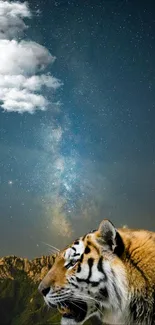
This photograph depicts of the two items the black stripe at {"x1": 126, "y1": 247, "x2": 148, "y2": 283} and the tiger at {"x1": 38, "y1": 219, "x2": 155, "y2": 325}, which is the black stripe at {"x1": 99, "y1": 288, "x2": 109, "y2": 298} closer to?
the tiger at {"x1": 38, "y1": 219, "x2": 155, "y2": 325}

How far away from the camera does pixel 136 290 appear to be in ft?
19.7

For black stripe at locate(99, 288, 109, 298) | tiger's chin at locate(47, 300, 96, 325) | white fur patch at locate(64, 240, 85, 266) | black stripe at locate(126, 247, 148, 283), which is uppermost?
white fur patch at locate(64, 240, 85, 266)

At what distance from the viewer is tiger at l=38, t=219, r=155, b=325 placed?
604cm

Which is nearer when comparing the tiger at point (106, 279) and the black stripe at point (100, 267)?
the tiger at point (106, 279)

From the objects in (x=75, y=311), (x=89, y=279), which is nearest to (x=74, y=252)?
(x=89, y=279)

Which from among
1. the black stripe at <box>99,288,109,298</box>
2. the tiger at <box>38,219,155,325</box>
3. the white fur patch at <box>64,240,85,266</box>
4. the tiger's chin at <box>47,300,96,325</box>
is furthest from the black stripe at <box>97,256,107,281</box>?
the tiger's chin at <box>47,300,96,325</box>

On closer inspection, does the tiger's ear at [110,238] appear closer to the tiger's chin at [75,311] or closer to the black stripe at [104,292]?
the black stripe at [104,292]

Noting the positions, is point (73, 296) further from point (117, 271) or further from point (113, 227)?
point (113, 227)

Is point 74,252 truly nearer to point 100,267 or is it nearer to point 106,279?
point 100,267

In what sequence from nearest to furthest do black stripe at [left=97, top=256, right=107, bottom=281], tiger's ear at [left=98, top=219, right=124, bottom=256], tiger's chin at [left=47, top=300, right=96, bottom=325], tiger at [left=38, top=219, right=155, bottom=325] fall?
tiger at [left=38, top=219, right=155, bottom=325] → tiger's ear at [left=98, top=219, right=124, bottom=256] → black stripe at [left=97, top=256, right=107, bottom=281] → tiger's chin at [left=47, top=300, right=96, bottom=325]

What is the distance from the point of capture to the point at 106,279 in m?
6.38

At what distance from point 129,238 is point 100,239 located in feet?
2.15

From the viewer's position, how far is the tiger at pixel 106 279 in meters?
6.04

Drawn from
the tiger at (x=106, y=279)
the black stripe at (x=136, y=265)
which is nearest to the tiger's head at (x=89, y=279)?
the tiger at (x=106, y=279)
